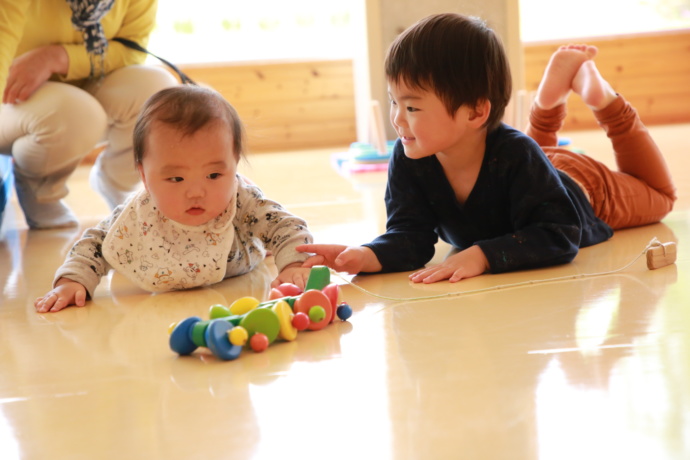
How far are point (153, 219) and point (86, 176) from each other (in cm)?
225

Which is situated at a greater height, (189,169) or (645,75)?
(189,169)

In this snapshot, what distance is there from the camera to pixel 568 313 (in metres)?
0.91

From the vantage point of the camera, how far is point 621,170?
1.55 metres

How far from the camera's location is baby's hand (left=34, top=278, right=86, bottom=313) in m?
1.12

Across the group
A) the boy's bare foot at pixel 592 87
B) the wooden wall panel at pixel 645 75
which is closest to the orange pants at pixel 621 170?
the boy's bare foot at pixel 592 87

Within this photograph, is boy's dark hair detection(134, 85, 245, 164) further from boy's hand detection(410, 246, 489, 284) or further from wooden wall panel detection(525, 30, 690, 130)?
wooden wall panel detection(525, 30, 690, 130)

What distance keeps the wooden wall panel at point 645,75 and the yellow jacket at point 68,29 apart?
2.52 meters

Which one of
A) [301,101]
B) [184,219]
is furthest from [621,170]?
[301,101]

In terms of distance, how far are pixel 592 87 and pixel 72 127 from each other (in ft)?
3.66

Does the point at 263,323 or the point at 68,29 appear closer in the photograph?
the point at 263,323

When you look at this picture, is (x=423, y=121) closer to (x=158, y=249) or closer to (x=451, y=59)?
(x=451, y=59)

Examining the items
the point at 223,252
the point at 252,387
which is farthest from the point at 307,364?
the point at 223,252

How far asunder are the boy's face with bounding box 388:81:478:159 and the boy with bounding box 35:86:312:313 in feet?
0.69

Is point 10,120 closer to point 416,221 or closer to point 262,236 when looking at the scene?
point 262,236
